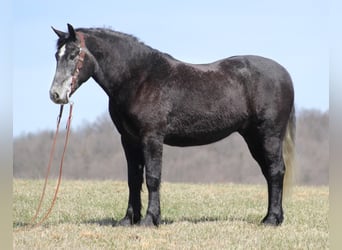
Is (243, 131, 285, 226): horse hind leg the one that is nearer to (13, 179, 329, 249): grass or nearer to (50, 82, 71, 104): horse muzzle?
(13, 179, 329, 249): grass

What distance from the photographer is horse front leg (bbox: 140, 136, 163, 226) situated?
605cm

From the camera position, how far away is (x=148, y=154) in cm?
607

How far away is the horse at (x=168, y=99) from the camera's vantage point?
19.9 ft

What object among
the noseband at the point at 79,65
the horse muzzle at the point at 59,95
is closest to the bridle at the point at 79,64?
the noseband at the point at 79,65

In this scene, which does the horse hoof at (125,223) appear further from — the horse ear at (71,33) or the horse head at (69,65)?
the horse ear at (71,33)

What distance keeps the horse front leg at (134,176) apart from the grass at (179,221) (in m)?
0.32

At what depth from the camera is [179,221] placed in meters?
6.71

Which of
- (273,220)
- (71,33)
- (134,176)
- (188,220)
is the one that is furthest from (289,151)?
(71,33)

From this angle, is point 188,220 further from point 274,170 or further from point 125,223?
point 274,170

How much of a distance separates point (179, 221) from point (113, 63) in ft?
7.39

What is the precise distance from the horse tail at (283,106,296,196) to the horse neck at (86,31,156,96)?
2.25 meters

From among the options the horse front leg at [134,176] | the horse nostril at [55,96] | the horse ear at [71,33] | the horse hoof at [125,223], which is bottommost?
the horse hoof at [125,223]

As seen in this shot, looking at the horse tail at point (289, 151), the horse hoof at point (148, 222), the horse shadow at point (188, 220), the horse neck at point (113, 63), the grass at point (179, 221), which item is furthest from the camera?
the horse tail at point (289, 151)

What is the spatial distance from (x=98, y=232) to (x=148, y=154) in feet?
3.54
